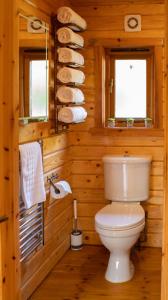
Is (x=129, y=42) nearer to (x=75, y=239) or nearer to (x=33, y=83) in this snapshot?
(x=33, y=83)

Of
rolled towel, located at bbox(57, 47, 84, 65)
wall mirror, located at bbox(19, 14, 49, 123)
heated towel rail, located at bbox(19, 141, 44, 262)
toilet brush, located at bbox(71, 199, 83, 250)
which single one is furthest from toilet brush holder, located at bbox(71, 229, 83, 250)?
rolled towel, located at bbox(57, 47, 84, 65)

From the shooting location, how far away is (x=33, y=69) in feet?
10.0

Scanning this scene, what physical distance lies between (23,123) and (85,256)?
161 centimetres

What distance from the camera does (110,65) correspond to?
13.6 ft

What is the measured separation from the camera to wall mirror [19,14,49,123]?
281cm

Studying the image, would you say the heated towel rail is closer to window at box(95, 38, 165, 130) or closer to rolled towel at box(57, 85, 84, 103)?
rolled towel at box(57, 85, 84, 103)

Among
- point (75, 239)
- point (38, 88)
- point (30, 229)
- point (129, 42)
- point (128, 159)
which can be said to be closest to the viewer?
point (30, 229)

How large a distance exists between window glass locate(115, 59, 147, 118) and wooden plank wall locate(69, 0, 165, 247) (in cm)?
25

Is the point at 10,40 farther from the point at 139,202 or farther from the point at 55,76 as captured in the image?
the point at 139,202

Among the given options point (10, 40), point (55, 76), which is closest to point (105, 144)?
point (55, 76)

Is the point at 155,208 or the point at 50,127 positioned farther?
the point at 155,208

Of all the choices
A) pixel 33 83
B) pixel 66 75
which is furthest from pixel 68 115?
pixel 33 83

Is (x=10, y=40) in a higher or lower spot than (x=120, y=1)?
lower

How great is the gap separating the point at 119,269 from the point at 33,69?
158cm
